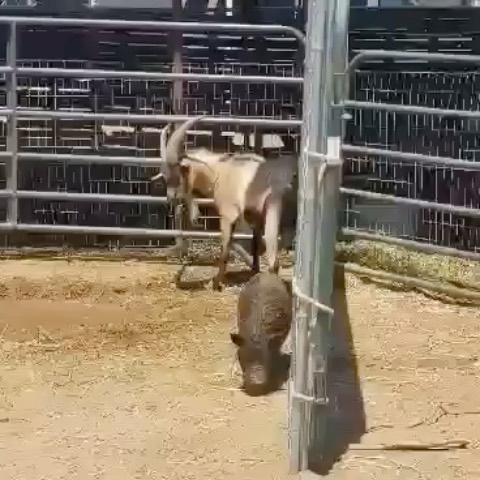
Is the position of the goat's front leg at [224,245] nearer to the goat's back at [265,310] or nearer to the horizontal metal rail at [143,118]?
the horizontal metal rail at [143,118]

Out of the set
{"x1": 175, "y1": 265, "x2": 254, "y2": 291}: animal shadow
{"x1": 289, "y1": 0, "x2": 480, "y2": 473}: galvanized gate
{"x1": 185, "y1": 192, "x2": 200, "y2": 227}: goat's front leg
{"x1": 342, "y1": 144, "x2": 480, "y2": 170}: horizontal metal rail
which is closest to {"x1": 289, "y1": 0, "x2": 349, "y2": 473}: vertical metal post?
{"x1": 289, "y1": 0, "x2": 480, "y2": 473}: galvanized gate

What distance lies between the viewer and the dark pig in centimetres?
529

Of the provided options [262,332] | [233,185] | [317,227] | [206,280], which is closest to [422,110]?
[233,185]

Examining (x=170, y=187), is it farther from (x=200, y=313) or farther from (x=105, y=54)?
(x=105, y=54)

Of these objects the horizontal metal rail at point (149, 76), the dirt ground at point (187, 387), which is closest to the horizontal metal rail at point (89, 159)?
the horizontal metal rail at point (149, 76)

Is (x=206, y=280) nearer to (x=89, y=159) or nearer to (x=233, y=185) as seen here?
(x=233, y=185)

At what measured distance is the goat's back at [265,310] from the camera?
5.36 meters

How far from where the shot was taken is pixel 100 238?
8594 mm

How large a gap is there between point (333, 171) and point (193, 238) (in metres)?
4.04

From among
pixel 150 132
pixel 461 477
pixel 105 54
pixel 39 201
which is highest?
pixel 105 54

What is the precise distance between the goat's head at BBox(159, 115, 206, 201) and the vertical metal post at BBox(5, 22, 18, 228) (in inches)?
48.8

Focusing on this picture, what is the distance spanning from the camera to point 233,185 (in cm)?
735

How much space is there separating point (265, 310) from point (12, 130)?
3405mm

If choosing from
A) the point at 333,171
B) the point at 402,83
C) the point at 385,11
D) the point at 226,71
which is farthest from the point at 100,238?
the point at 333,171
